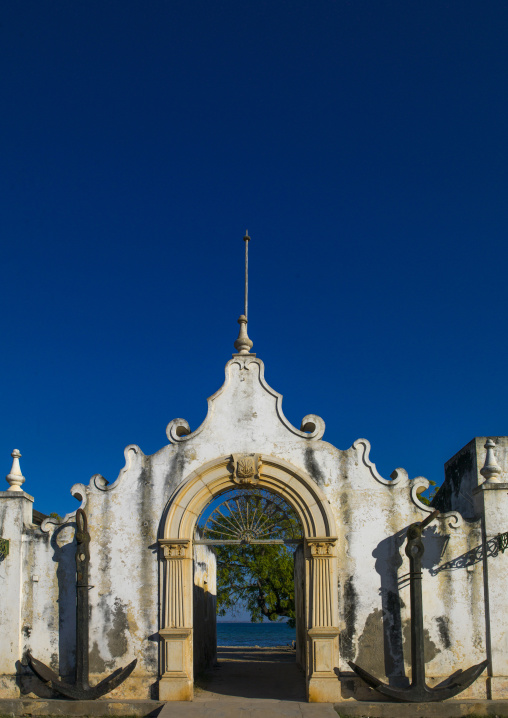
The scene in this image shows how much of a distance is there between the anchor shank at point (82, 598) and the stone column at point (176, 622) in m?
1.23

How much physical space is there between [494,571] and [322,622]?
2.92 metres

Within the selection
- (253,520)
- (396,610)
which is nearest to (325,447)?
(253,520)

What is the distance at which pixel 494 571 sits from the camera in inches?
457

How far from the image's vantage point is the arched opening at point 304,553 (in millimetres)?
11492

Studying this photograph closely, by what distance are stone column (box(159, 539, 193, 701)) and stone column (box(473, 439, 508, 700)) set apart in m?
4.85

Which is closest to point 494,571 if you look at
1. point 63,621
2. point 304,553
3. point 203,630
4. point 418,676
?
point 418,676

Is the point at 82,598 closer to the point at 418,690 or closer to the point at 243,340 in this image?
the point at 243,340

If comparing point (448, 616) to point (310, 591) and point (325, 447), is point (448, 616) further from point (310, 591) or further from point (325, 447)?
point (325, 447)

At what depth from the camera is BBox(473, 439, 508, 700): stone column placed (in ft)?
37.2

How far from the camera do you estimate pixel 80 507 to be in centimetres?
1250

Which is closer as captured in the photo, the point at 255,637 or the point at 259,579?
the point at 259,579

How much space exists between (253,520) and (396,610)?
283 cm

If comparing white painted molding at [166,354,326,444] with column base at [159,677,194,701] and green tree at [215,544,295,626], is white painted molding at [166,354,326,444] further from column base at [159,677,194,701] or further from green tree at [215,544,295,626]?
green tree at [215,544,295,626]

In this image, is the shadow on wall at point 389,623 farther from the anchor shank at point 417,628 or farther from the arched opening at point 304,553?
the anchor shank at point 417,628
